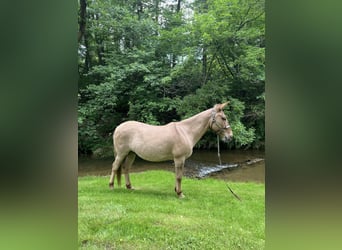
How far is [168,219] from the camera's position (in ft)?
9.09

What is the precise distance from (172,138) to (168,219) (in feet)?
4.30

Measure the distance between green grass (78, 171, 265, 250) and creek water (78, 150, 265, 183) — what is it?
2.16m

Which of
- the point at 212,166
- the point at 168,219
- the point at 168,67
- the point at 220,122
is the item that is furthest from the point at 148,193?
the point at 168,67

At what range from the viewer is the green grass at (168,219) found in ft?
7.45

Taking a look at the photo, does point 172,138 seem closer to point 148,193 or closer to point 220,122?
point 220,122

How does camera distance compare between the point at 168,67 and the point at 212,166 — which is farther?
the point at 168,67
